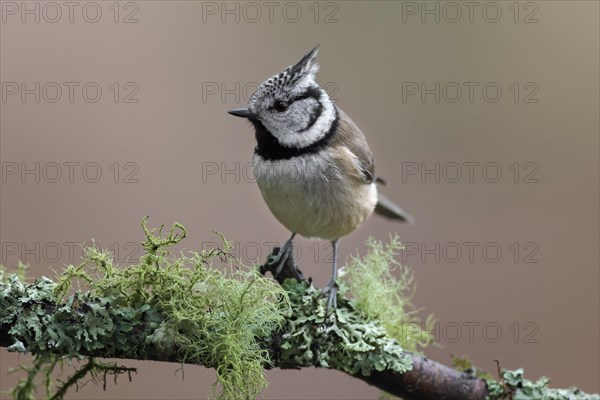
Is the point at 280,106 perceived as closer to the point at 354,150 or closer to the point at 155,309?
the point at 354,150

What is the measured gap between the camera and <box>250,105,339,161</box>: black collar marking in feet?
8.57

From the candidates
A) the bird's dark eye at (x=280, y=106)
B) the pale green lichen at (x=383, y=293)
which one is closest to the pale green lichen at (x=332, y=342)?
the pale green lichen at (x=383, y=293)

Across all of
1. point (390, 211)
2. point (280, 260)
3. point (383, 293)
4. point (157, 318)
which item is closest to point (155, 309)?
point (157, 318)

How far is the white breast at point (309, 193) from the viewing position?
8.46 feet

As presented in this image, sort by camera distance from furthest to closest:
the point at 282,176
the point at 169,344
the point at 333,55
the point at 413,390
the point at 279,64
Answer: the point at 333,55 < the point at 279,64 < the point at 282,176 < the point at 413,390 < the point at 169,344

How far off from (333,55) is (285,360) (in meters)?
2.84

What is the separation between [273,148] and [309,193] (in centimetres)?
22

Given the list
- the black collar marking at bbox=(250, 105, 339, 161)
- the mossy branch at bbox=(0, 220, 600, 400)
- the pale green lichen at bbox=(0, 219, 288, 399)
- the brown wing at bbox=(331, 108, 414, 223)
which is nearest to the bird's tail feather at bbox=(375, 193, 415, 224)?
the brown wing at bbox=(331, 108, 414, 223)

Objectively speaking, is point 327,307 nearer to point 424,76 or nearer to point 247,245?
point 247,245

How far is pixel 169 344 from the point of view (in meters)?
1.77

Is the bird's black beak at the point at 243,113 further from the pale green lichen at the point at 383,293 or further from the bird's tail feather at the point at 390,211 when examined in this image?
the bird's tail feather at the point at 390,211

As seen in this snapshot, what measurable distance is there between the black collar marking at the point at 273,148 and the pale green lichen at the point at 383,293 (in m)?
0.46

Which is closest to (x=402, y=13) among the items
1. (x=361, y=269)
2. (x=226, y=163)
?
(x=226, y=163)

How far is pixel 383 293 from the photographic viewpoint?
7.59ft
